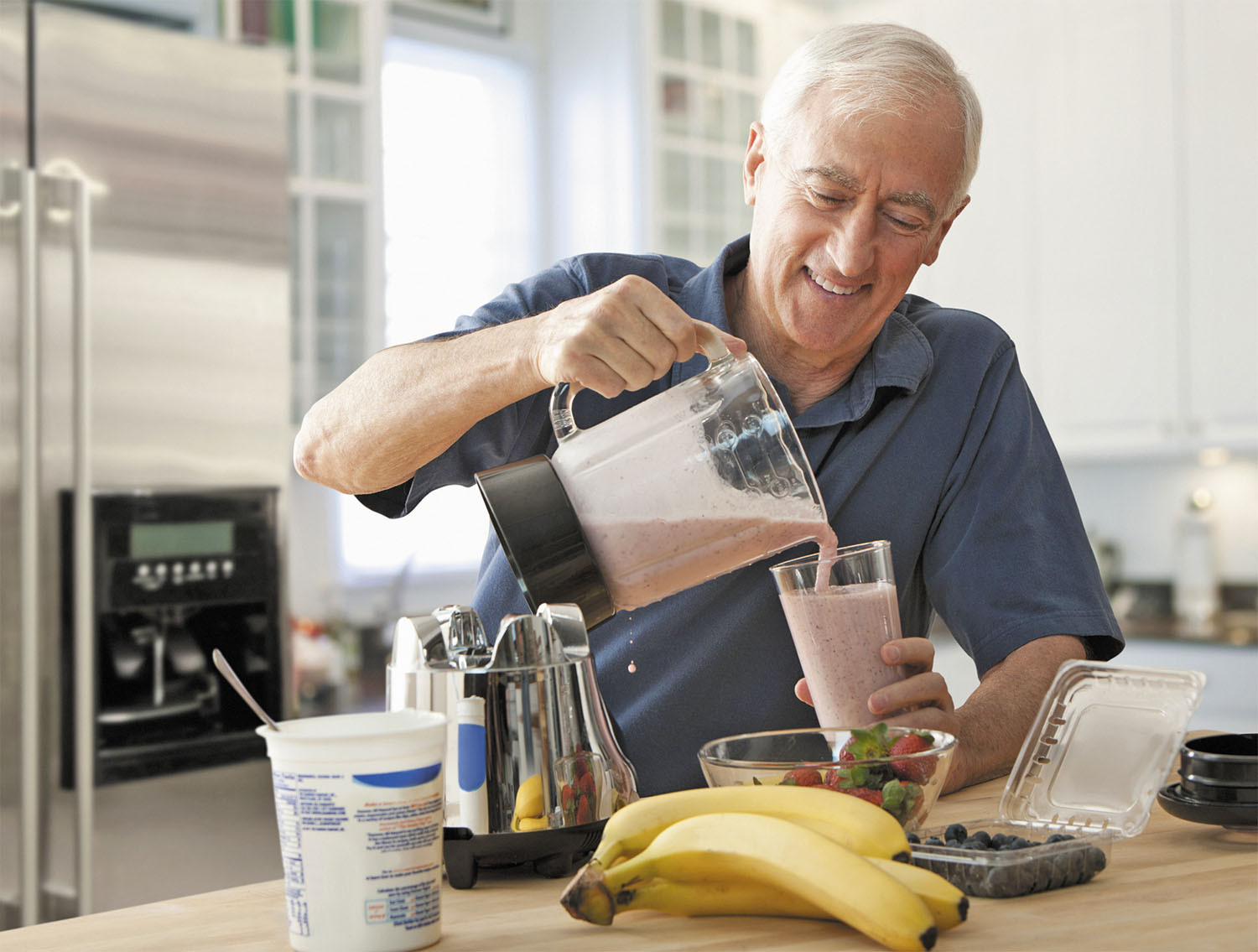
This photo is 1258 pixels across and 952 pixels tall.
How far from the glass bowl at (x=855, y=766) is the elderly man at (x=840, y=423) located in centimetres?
20

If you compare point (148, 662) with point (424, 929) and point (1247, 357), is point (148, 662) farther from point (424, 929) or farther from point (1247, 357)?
point (1247, 357)

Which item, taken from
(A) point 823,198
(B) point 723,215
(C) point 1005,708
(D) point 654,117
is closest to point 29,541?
(A) point 823,198

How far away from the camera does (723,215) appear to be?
425cm

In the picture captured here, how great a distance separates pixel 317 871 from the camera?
0.76m

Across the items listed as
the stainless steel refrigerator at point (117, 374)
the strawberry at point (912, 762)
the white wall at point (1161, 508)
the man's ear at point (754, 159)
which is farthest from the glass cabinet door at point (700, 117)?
the strawberry at point (912, 762)

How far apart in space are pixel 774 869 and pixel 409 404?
63 centimetres

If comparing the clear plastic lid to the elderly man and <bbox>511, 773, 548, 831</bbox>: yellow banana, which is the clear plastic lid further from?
<bbox>511, 773, 548, 831</bbox>: yellow banana

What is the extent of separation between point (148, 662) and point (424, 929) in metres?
1.83

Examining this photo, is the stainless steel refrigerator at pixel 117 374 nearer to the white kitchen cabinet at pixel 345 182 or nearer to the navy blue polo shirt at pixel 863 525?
the white kitchen cabinet at pixel 345 182

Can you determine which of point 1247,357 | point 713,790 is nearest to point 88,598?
point 713,790

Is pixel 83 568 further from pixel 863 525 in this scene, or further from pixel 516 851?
pixel 516 851

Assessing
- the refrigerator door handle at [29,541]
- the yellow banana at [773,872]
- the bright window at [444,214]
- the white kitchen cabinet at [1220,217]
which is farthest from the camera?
the bright window at [444,214]

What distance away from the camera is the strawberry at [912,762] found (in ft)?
3.06

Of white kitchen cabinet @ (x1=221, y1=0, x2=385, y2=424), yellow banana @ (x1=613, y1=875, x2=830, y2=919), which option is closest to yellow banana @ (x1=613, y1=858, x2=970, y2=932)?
yellow banana @ (x1=613, y1=875, x2=830, y2=919)
